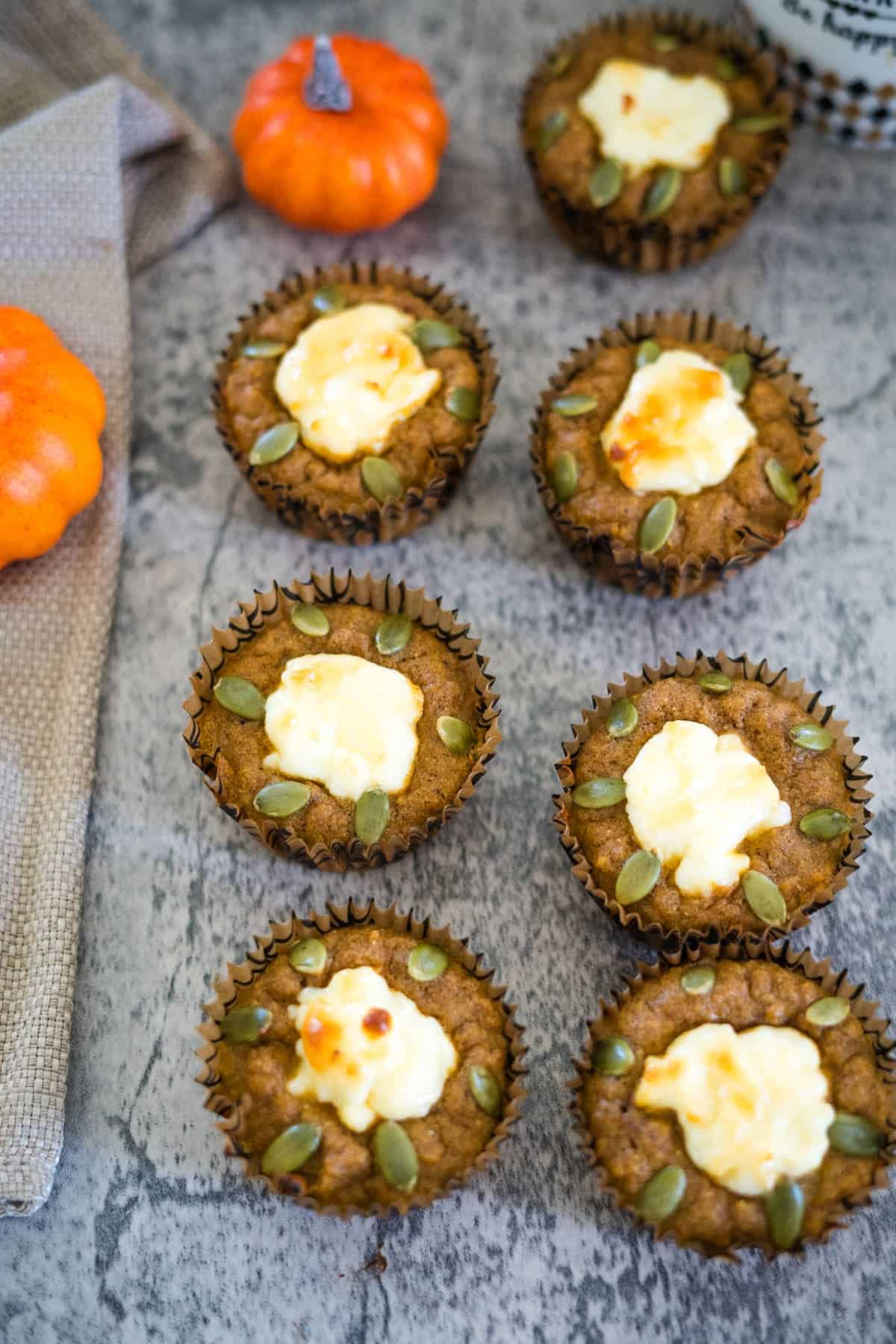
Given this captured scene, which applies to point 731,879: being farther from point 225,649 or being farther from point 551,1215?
point 225,649

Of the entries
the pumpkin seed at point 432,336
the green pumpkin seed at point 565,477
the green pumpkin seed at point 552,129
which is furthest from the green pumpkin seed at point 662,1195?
the green pumpkin seed at point 552,129

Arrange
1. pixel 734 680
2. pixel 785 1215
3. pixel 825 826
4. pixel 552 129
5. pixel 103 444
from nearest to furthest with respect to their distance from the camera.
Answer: pixel 785 1215 < pixel 825 826 < pixel 734 680 < pixel 103 444 < pixel 552 129

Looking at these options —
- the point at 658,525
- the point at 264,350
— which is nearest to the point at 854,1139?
the point at 658,525

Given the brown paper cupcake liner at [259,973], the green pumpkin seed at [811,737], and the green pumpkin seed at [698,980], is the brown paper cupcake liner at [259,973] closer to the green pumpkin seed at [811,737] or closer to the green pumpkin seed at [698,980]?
the green pumpkin seed at [698,980]

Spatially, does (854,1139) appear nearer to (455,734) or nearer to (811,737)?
(811,737)

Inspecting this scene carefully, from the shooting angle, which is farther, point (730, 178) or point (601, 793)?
point (730, 178)

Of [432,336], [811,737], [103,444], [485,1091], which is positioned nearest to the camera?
[485,1091]

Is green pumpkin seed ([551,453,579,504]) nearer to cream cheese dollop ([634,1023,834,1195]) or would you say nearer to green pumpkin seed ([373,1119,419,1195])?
cream cheese dollop ([634,1023,834,1195])
